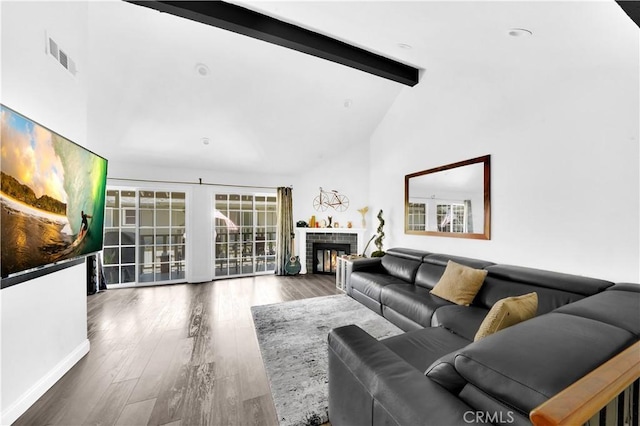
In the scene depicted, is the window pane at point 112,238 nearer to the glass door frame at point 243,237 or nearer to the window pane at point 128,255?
the window pane at point 128,255

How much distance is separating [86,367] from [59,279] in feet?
2.59

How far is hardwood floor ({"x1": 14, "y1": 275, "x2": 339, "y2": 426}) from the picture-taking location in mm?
1646

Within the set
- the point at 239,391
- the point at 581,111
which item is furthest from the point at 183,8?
the point at 581,111

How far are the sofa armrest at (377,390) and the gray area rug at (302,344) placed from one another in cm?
30

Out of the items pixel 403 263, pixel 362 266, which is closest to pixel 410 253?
pixel 403 263

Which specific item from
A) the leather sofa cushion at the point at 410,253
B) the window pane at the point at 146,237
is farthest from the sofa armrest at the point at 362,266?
the window pane at the point at 146,237

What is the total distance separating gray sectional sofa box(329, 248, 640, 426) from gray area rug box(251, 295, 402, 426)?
0.92 ft

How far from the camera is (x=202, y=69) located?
299cm

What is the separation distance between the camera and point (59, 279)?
2029 mm

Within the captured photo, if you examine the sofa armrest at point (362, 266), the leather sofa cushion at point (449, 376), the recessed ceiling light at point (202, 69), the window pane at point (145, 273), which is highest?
the recessed ceiling light at point (202, 69)

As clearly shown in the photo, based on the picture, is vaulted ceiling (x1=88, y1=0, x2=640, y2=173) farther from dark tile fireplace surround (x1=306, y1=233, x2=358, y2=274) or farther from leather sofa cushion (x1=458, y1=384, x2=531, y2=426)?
leather sofa cushion (x1=458, y1=384, x2=531, y2=426)

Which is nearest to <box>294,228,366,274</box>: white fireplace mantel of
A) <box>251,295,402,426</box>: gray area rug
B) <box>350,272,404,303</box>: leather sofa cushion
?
<box>350,272,404,303</box>: leather sofa cushion

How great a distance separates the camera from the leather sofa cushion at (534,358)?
2.52 ft

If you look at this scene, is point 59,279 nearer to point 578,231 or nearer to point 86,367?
point 86,367
